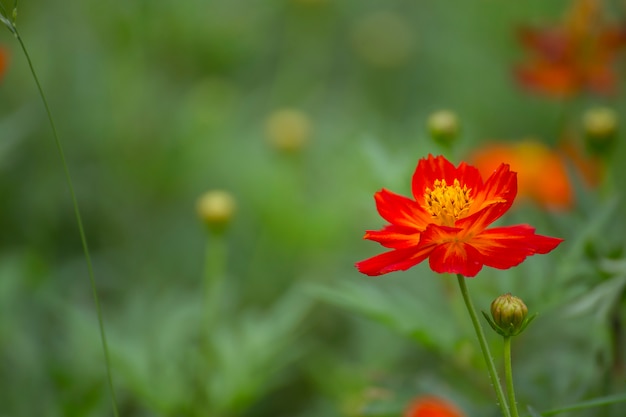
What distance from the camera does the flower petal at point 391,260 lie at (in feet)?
1.91

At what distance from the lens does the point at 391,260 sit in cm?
59

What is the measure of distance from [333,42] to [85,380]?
158cm

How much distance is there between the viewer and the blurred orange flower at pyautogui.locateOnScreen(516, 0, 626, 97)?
1264 millimetres

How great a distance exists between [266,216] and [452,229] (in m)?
1.00

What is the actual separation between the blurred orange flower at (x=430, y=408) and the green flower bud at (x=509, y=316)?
1.03 feet

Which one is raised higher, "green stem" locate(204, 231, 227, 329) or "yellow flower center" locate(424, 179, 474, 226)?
"green stem" locate(204, 231, 227, 329)

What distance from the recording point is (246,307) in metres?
1.52

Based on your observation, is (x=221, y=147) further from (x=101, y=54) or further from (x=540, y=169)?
(x=540, y=169)

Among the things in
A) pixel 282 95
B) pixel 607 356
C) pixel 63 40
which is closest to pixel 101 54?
pixel 63 40

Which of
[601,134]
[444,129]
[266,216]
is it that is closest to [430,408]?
[444,129]

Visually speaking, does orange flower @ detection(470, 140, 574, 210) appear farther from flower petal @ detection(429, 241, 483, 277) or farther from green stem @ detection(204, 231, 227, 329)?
flower petal @ detection(429, 241, 483, 277)

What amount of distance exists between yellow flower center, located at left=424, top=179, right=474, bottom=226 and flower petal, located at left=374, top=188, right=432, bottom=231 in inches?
1.1

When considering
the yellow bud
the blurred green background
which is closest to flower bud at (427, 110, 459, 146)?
the blurred green background

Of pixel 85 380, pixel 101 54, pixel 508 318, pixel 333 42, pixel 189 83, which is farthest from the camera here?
pixel 333 42
